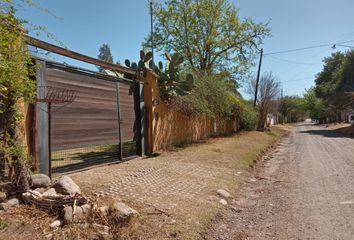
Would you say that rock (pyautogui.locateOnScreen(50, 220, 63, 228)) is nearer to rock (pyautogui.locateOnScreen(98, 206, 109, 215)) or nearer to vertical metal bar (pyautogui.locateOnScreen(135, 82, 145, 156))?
rock (pyautogui.locateOnScreen(98, 206, 109, 215))

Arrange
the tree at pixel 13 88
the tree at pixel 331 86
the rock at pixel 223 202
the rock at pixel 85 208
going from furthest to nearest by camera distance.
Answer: the tree at pixel 331 86
the rock at pixel 223 202
the rock at pixel 85 208
the tree at pixel 13 88

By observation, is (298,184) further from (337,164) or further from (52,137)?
(52,137)

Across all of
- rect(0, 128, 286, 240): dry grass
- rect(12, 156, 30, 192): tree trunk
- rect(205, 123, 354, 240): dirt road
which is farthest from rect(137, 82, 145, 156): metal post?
rect(12, 156, 30, 192): tree trunk

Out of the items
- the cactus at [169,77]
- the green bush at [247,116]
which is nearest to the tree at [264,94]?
the green bush at [247,116]

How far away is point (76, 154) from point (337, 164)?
919 cm

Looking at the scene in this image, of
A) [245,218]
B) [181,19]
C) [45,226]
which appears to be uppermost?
[181,19]

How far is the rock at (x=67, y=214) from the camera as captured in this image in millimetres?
4797

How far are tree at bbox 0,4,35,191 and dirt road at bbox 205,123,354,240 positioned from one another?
330 centimetres

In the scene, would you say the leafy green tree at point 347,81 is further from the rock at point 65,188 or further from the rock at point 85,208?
the rock at point 85,208

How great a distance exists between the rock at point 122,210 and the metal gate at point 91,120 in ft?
8.14

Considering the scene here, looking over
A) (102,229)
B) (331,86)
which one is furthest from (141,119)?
(331,86)

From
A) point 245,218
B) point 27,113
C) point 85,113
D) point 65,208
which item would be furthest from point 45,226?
point 85,113

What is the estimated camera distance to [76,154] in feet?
30.3

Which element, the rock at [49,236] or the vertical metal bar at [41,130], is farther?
the vertical metal bar at [41,130]
